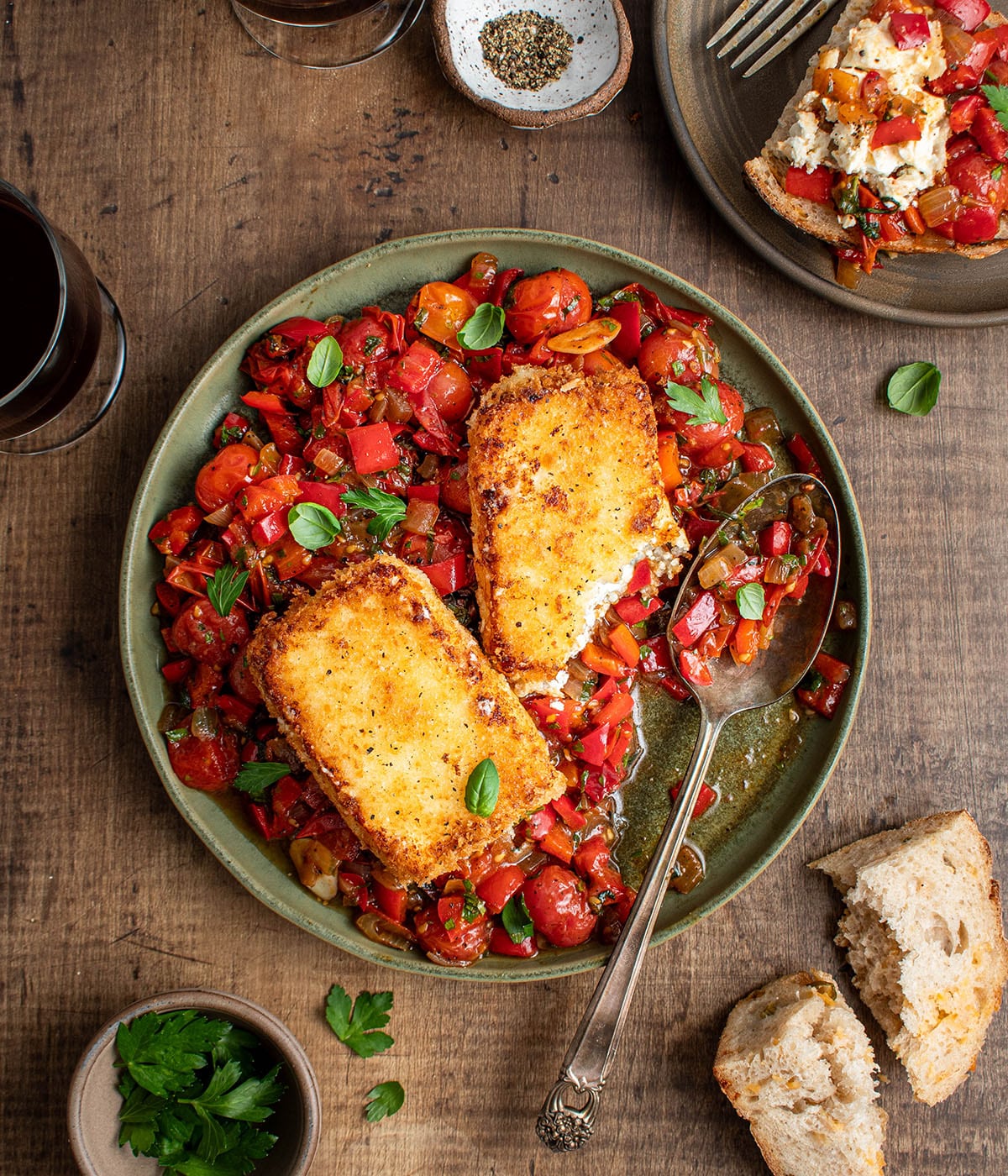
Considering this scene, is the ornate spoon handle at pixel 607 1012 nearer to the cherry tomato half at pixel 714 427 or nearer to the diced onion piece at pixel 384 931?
the diced onion piece at pixel 384 931

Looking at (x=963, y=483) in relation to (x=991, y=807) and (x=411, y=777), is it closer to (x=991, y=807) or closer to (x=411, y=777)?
(x=991, y=807)

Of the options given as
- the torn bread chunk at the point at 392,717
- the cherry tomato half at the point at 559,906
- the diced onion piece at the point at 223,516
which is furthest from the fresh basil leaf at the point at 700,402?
the cherry tomato half at the point at 559,906

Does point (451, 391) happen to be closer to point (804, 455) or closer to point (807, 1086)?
point (804, 455)

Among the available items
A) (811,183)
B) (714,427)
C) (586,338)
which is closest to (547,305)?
(586,338)

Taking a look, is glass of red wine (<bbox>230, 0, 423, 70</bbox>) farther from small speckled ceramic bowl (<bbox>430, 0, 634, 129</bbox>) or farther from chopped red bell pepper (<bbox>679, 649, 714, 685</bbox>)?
chopped red bell pepper (<bbox>679, 649, 714, 685</bbox>)

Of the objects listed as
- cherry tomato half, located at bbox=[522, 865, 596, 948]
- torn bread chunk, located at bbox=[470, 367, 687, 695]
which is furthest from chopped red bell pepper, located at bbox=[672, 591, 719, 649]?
cherry tomato half, located at bbox=[522, 865, 596, 948]

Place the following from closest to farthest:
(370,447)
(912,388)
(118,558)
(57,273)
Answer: (57,273), (370,447), (118,558), (912,388)
